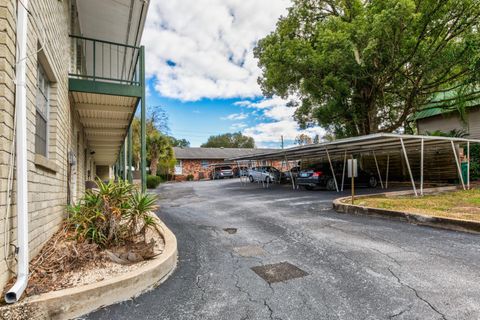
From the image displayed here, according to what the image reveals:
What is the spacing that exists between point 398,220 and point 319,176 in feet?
26.3

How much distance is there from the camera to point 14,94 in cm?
283

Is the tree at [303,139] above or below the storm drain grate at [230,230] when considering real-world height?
above

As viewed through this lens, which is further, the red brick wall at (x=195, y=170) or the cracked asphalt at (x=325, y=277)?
the red brick wall at (x=195, y=170)

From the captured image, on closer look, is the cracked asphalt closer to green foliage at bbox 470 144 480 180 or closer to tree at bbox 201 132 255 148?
green foliage at bbox 470 144 480 180

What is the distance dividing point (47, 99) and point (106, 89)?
5.09 feet

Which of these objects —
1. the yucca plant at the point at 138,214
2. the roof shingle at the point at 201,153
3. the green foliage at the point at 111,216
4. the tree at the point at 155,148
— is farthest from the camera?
the roof shingle at the point at 201,153

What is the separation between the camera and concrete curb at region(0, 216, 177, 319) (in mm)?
2467

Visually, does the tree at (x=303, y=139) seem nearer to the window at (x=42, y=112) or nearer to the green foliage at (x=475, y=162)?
the green foliage at (x=475, y=162)

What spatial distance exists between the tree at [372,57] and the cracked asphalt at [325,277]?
939 centimetres

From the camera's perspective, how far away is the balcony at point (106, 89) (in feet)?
20.7

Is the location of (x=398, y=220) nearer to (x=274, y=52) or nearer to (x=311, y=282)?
(x=311, y=282)

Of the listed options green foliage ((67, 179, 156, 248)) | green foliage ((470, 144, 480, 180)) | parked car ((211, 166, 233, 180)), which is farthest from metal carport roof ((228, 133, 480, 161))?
parked car ((211, 166, 233, 180))

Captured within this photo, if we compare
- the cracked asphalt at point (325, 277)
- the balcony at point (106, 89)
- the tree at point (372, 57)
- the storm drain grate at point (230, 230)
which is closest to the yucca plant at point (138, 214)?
the cracked asphalt at point (325, 277)

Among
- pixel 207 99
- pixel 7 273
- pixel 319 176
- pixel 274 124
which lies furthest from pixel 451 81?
pixel 274 124
